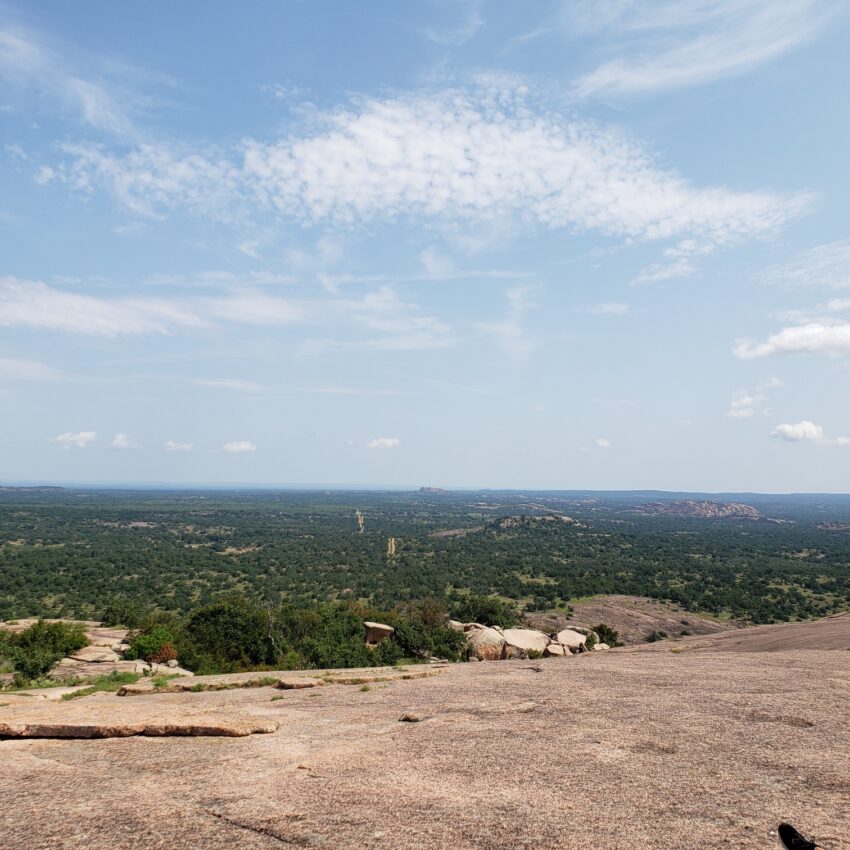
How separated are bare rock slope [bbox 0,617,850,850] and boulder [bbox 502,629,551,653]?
18.8 meters

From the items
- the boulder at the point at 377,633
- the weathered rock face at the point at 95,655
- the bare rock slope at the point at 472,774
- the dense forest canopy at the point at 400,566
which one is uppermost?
the bare rock slope at the point at 472,774

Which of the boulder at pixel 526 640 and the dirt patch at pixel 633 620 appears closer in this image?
the boulder at pixel 526 640

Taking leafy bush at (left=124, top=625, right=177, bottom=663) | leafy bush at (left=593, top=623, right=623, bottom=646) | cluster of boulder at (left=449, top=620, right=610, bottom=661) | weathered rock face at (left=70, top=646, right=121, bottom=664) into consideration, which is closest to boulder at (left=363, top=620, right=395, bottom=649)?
cluster of boulder at (left=449, top=620, right=610, bottom=661)

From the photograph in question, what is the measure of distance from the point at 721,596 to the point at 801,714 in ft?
216

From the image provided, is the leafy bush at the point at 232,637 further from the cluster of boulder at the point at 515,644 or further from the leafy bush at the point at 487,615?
the leafy bush at the point at 487,615

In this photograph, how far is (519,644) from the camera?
32.8m

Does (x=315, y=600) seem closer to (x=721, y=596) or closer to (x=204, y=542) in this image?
(x=721, y=596)

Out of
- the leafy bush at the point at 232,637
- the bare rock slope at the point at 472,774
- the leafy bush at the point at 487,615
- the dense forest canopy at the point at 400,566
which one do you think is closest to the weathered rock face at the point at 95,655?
the leafy bush at the point at 232,637

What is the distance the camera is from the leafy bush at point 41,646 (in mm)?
24406

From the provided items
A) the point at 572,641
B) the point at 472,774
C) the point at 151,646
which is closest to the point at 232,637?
the point at 151,646

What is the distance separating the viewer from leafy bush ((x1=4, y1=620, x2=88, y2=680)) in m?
24.4

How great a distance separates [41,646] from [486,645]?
2435cm

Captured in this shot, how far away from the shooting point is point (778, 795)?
767 centimetres

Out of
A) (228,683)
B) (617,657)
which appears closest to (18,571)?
(228,683)
